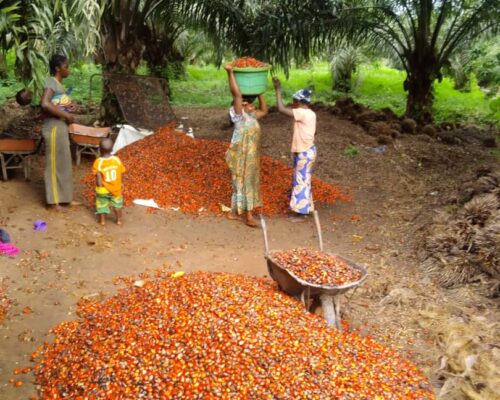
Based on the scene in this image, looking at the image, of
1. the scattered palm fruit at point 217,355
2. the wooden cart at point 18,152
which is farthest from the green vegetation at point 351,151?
the scattered palm fruit at point 217,355

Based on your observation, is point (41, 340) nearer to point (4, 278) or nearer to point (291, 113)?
point (4, 278)

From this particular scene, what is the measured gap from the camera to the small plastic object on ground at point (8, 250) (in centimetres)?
510

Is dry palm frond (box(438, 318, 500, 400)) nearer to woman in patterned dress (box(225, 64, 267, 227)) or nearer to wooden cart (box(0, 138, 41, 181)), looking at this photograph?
woman in patterned dress (box(225, 64, 267, 227))

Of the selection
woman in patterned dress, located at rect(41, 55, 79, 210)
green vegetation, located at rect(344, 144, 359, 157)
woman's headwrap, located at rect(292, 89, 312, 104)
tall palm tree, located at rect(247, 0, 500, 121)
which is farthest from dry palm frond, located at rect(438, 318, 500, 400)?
tall palm tree, located at rect(247, 0, 500, 121)

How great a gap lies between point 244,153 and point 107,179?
1.59m

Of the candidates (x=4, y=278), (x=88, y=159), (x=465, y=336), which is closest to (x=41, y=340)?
Result: (x=4, y=278)

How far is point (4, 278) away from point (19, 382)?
5.02 ft

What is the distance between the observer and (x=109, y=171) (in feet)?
19.1

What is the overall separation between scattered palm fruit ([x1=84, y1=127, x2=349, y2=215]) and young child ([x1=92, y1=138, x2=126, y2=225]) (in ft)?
2.16

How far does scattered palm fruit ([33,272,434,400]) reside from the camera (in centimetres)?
311

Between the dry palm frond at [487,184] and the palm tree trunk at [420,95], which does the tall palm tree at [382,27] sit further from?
the dry palm frond at [487,184]

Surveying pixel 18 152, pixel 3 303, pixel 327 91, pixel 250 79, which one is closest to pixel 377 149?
pixel 250 79

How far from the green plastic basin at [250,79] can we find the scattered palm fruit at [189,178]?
1630 millimetres

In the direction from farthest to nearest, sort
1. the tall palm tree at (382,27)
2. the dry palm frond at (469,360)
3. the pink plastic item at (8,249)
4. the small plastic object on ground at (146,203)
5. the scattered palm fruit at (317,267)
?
the tall palm tree at (382,27) → the small plastic object on ground at (146,203) → the pink plastic item at (8,249) → the scattered palm fruit at (317,267) → the dry palm frond at (469,360)
